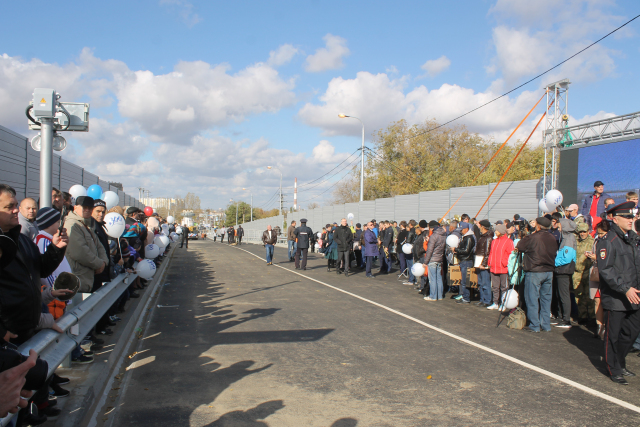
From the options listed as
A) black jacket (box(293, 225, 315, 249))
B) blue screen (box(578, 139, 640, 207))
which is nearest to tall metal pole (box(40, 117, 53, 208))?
black jacket (box(293, 225, 315, 249))

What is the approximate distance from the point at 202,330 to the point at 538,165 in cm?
4279

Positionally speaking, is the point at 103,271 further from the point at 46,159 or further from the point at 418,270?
the point at 418,270

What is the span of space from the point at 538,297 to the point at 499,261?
171 centimetres

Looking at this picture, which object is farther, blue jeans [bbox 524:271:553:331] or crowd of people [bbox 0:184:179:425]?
blue jeans [bbox 524:271:553:331]

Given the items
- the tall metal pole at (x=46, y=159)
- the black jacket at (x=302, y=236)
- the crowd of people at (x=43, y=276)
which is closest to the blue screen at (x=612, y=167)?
the black jacket at (x=302, y=236)

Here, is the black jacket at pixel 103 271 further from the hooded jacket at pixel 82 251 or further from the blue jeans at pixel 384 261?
the blue jeans at pixel 384 261

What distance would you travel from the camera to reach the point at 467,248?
11195 millimetres

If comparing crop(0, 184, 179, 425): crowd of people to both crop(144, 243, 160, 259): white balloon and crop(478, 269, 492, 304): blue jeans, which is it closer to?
crop(144, 243, 160, 259): white balloon

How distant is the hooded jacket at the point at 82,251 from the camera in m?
5.68

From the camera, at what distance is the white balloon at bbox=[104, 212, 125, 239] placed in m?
7.52

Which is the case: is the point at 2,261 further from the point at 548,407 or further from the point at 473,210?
the point at 473,210

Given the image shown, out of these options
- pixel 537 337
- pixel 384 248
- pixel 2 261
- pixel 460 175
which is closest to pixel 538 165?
pixel 460 175

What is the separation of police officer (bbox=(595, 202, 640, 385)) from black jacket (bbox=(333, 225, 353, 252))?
11245 millimetres

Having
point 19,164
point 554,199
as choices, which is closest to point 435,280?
point 554,199
